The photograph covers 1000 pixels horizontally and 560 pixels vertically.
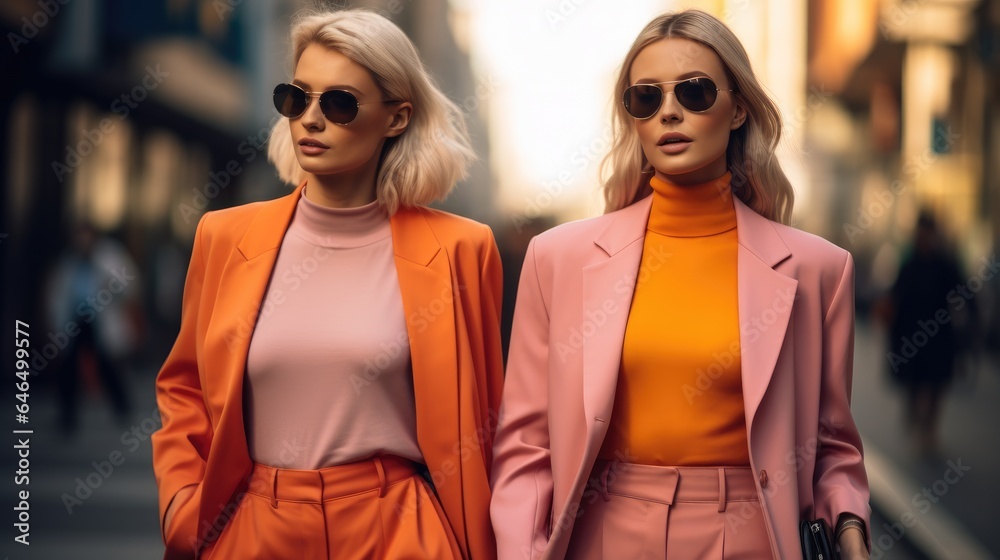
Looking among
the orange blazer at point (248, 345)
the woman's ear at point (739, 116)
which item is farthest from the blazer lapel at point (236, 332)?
the woman's ear at point (739, 116)

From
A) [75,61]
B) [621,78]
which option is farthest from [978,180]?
[621,78]

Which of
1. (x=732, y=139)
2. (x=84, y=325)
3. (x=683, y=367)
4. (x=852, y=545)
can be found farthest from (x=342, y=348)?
Result: (x=84, y=325)

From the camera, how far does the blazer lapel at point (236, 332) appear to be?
3387mm

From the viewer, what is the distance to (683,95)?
3387mm

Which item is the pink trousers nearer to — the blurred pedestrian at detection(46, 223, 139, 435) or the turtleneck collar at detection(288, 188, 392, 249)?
the turtleneck collar at detection(288, 188, 392, 249)

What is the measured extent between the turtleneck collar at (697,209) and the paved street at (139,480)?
5.17 m

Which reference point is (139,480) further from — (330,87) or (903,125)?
(903,125)

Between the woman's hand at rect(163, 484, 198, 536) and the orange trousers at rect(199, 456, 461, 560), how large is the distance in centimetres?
19

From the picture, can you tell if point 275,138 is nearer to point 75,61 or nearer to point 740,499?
A: point 740,499

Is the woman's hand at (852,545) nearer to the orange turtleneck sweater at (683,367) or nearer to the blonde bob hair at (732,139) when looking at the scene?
the orange turtleneck sweater at (683,367)

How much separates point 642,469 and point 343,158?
1241 mm

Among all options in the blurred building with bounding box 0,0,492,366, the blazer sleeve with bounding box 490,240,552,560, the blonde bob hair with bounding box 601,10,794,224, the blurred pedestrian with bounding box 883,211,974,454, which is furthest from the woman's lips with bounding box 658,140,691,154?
the blurred building with bounding box 0,0,492,366

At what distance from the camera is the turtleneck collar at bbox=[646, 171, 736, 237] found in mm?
3535

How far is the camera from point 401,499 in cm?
342
